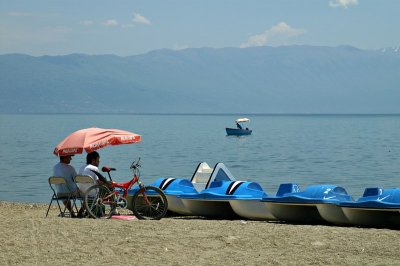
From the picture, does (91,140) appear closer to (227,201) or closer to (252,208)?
(227,201)

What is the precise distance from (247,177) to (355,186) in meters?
6.16

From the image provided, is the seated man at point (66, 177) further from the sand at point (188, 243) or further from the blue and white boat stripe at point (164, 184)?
the blue and white boat stripe at point (164, 184)

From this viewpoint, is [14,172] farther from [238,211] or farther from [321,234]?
[321,234]

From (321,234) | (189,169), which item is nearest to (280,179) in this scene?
(189,169)

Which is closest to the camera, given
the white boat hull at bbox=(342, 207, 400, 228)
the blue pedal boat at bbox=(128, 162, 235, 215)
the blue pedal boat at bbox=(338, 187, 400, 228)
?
the blue pedal boat at bbox=(338, 187, 400, 228)

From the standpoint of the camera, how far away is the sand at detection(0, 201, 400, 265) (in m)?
9.41

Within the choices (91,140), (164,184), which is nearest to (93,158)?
(91,140)

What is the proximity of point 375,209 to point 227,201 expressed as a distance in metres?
2.53

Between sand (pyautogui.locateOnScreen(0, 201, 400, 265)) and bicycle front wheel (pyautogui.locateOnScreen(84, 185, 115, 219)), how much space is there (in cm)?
57

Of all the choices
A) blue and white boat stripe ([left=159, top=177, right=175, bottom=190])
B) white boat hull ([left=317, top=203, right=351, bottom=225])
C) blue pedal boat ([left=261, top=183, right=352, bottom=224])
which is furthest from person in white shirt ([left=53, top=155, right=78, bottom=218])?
white boat hull ([left=317, top=203, right=351, bottom=225])

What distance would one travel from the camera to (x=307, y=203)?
1293 centimetres

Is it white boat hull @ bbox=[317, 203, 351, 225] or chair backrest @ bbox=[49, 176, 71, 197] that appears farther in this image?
chair backrest @ bbox=[49, 176, 71, 197]

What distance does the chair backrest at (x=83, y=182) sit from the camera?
13.0 metres

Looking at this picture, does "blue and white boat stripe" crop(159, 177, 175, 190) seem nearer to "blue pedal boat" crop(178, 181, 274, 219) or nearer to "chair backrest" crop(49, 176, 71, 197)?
"blue pedal boat" crop(178, 181, 274, 219)
